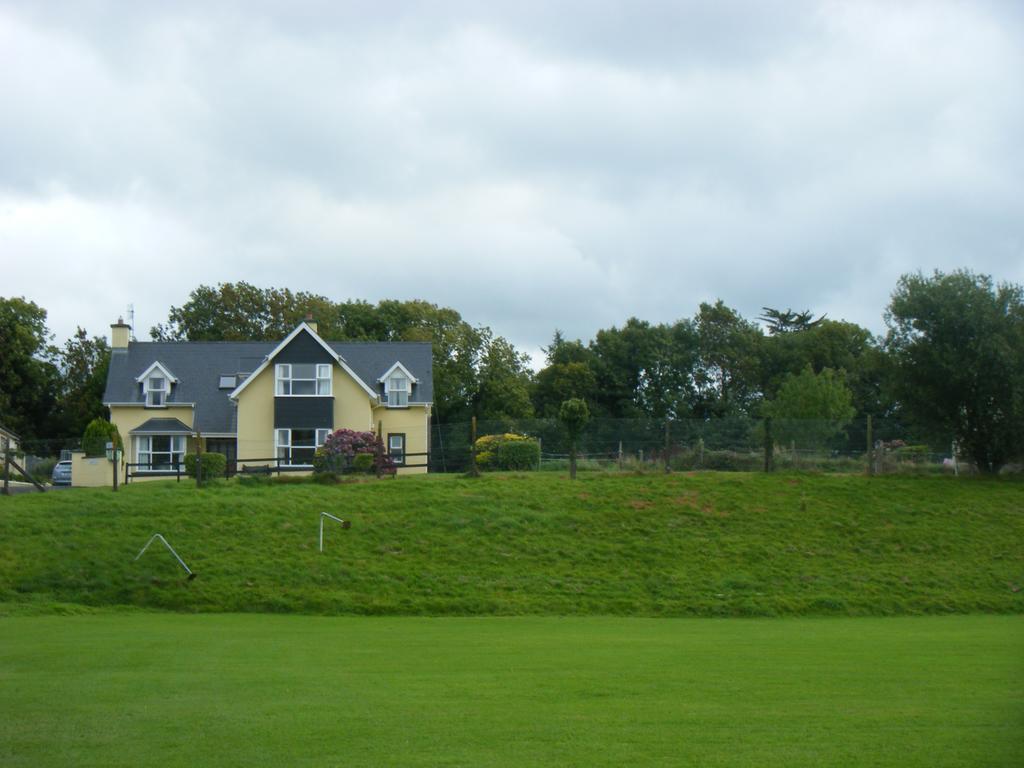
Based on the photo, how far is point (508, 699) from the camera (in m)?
11.4

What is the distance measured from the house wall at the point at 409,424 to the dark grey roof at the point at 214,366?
68 centimetres

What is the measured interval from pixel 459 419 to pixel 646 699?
59.8m

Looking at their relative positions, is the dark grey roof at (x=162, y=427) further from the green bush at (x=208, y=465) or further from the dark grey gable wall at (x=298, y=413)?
the green bush at (x=208, y=465)

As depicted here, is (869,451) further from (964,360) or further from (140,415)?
(140,415)

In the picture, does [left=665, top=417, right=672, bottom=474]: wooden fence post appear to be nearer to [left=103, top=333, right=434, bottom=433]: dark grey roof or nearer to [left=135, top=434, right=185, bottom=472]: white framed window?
[left=103, top=333, right=434, bottom=433]: dark grey roof

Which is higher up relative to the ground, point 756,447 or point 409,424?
point 409,424

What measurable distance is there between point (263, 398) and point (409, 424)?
23.4ft

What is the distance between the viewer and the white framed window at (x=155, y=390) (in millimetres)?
49500

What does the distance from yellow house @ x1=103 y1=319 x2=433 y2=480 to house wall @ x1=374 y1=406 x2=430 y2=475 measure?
48 mm

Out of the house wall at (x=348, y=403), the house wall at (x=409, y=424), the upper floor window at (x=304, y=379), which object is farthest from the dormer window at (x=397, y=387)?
the upper floor window at (x=304, y=379)

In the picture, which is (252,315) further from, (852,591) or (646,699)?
(646,699)

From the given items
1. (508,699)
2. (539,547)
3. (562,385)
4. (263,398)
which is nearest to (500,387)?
(562,385)

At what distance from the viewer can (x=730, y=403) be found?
256 ft

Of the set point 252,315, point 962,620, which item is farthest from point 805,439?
point 252,315
